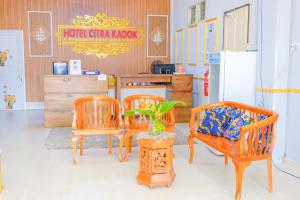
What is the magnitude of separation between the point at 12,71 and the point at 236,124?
671 centimetres

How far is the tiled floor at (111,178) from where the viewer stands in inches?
124

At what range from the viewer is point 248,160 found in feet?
9.80

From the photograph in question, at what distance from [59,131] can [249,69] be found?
3.61 meters

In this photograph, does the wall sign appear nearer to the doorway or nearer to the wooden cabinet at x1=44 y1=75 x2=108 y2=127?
the wooden cabinet at x1=44 y1=75 x2=108 y2=127

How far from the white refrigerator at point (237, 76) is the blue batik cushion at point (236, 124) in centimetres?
67

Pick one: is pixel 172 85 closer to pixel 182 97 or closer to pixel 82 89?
pixel 182 97

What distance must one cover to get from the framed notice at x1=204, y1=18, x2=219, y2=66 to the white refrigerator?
1.64 meters

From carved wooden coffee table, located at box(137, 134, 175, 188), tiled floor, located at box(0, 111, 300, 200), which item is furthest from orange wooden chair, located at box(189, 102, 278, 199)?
carved wooden coffee table, located at box(137, 134, 175, 188)

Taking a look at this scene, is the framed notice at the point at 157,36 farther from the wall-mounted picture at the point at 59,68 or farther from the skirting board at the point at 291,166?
the skirting board at the point at 291,166

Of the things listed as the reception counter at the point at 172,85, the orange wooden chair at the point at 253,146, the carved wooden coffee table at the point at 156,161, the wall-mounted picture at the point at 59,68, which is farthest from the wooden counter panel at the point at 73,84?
the orange wooden chair at the point at 253,146

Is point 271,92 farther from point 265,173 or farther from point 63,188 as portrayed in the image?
point 63,188

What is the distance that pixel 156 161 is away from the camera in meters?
3.28

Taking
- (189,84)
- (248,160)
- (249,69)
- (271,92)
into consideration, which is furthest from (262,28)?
(189,84)

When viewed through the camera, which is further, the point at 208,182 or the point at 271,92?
the point at 271,92
